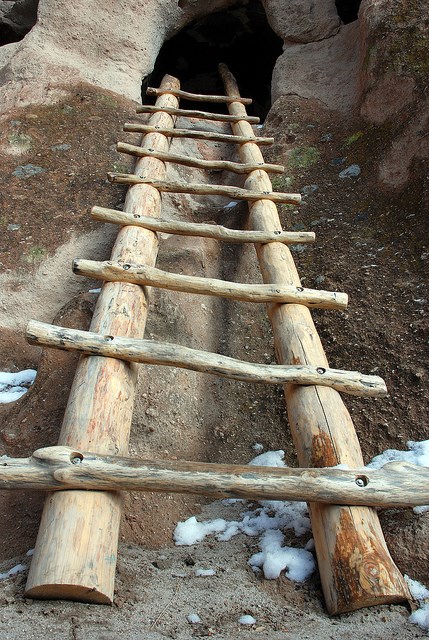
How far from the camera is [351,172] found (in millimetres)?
3533

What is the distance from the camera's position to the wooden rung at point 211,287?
2281 millimetres

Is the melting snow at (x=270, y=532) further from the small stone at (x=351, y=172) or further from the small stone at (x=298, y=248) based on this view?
the small stone at (x=351, y=172)

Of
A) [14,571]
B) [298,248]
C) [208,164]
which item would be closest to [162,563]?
[14,571]

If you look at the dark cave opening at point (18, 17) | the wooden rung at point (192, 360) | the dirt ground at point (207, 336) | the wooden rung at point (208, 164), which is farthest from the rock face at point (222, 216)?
the dark cave opening at point (18, 17)

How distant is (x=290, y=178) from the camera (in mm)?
3695

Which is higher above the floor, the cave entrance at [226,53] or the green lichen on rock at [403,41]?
the green lichen on rock at [403,41]

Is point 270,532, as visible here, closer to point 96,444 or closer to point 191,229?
point 96,444

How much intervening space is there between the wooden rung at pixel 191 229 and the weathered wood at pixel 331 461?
14 cm

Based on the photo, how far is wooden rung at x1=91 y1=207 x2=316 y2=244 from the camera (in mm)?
2654

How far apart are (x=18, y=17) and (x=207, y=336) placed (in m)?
4.54

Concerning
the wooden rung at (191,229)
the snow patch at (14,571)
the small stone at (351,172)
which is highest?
the small stone at (351,172)

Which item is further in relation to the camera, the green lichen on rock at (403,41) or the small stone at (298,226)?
the green lichen on rock at (403,41)

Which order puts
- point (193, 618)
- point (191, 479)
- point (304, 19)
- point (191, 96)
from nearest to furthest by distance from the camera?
point (193, 618)
point (191, 479)
point (191, 96)
point (304, 19)

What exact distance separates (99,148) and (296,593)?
3.20 metres
